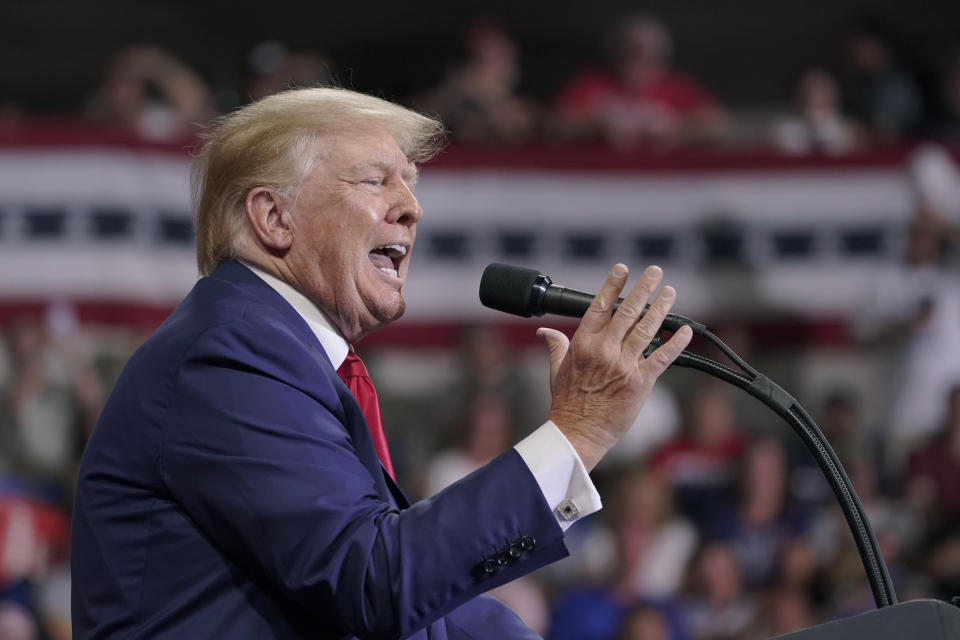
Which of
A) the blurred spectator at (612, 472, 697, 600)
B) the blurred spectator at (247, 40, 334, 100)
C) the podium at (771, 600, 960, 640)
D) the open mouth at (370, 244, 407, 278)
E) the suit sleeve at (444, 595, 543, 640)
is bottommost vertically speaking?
the blurred spectator at (612, 472, 697, 600)

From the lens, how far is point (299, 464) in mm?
1792

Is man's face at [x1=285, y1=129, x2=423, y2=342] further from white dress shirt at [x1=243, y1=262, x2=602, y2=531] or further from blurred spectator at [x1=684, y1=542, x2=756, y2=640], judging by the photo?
blurred spectator at [x1=684, y1=542, x2=756, y2=640]

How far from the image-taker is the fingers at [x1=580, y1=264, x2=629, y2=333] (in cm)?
185

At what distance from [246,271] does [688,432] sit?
430 centimetres

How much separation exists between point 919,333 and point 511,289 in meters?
4.47

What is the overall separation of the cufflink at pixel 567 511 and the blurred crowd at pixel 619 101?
475 cm

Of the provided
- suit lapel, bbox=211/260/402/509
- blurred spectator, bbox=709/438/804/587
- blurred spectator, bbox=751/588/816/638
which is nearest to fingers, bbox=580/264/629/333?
suit lapel, bbox=211/260/402/509

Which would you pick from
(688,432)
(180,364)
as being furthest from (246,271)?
(688,432)

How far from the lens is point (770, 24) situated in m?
8.88

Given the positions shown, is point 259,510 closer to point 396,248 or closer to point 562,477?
point 562,477

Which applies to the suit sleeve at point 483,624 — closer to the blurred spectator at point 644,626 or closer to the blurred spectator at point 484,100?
the blurred spectator at point 644,626

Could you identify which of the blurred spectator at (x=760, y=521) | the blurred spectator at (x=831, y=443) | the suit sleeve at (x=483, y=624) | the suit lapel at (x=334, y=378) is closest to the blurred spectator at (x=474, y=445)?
the blurred spectator at (x=760, y=521)

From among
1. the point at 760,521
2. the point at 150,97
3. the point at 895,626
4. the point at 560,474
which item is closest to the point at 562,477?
the point at 560,474

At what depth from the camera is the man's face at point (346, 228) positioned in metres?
2.12
